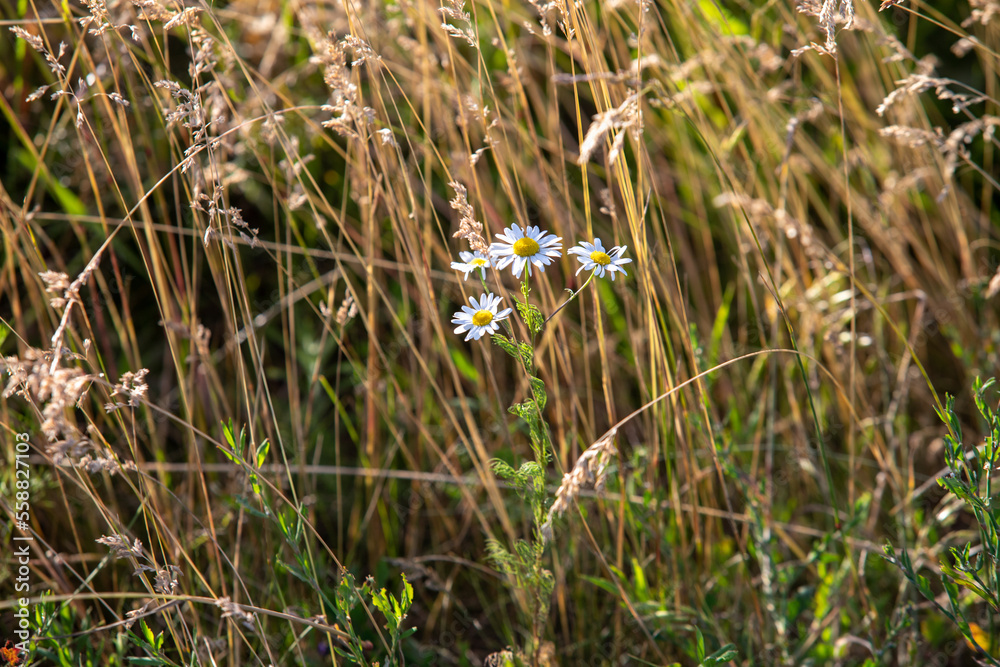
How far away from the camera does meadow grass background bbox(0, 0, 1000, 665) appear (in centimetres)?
124

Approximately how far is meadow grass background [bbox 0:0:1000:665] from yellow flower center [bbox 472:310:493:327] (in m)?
0.06

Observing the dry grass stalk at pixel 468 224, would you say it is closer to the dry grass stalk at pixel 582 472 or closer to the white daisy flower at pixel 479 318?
the white daisy flower at pixel 479 318

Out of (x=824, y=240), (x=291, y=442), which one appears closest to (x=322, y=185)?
(x=291, y=442)

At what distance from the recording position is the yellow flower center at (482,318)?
101 centimetres

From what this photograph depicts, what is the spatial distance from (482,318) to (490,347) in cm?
100

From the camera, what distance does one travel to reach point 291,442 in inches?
74.6

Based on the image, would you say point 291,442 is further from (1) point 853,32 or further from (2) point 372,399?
(1) point 853,32

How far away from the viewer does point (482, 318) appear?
40.1 inches

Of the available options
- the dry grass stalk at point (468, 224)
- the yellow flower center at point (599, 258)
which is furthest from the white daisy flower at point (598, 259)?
the dry grass stalk at point (468, 224)

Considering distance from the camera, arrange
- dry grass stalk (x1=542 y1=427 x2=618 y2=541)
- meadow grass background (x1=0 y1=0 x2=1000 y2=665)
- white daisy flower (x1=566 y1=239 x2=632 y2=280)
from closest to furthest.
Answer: dry grass stalk (x1=542 y1=427 x2=618 y2=541) < white daisy flower (x1=566 y1=239 x2=632 y2=280) < meadow grass background (x1=0 y1=0 x2=1000 y2=665)

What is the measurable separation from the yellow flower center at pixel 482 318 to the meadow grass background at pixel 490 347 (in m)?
0.06

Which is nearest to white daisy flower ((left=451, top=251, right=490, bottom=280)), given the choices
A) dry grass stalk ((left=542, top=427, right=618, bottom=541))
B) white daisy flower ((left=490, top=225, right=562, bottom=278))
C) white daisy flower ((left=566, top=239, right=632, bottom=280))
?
white daisy flower ((left=490, top=225, right=562, bottom=278))

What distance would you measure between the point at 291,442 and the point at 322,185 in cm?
96

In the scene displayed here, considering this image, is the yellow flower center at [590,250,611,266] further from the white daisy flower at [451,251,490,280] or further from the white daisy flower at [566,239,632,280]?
the white daisy flower at [451,251,490,280]
